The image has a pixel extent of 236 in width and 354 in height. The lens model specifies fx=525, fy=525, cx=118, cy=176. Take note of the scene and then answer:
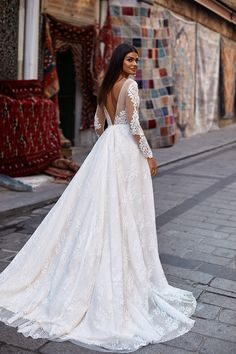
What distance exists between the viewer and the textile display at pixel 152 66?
1220cm

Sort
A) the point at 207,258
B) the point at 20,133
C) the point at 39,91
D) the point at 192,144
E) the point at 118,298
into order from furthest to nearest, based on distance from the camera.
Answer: the point at 192,144, the point at 39,91, the point at 20,133, the point at 207,258, the point at 118,298

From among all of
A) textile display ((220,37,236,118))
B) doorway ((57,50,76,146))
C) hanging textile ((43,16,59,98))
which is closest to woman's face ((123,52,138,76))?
hanging textile ((43,16,59,98))

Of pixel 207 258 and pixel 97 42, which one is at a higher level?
pixel 97 42

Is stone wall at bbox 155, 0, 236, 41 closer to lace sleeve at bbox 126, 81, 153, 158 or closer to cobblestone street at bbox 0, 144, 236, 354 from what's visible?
cobblestone street at bbox 0, 144, 236, 354

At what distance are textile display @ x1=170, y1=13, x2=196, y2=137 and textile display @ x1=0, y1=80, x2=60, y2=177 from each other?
26.8 feet

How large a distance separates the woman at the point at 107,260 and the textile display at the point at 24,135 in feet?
13.5

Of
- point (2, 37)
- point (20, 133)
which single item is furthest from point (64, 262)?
point (2, 37)

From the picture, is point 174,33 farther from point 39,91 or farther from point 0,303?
point 0,303

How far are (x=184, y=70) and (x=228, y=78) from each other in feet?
18.7

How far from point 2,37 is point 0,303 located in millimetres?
6098

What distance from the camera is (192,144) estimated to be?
50.0 ft

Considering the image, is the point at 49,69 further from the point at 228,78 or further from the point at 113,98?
the point at 228,78

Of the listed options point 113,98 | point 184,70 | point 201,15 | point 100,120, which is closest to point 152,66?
point 184,70

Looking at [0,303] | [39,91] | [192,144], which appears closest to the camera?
[0,303]
